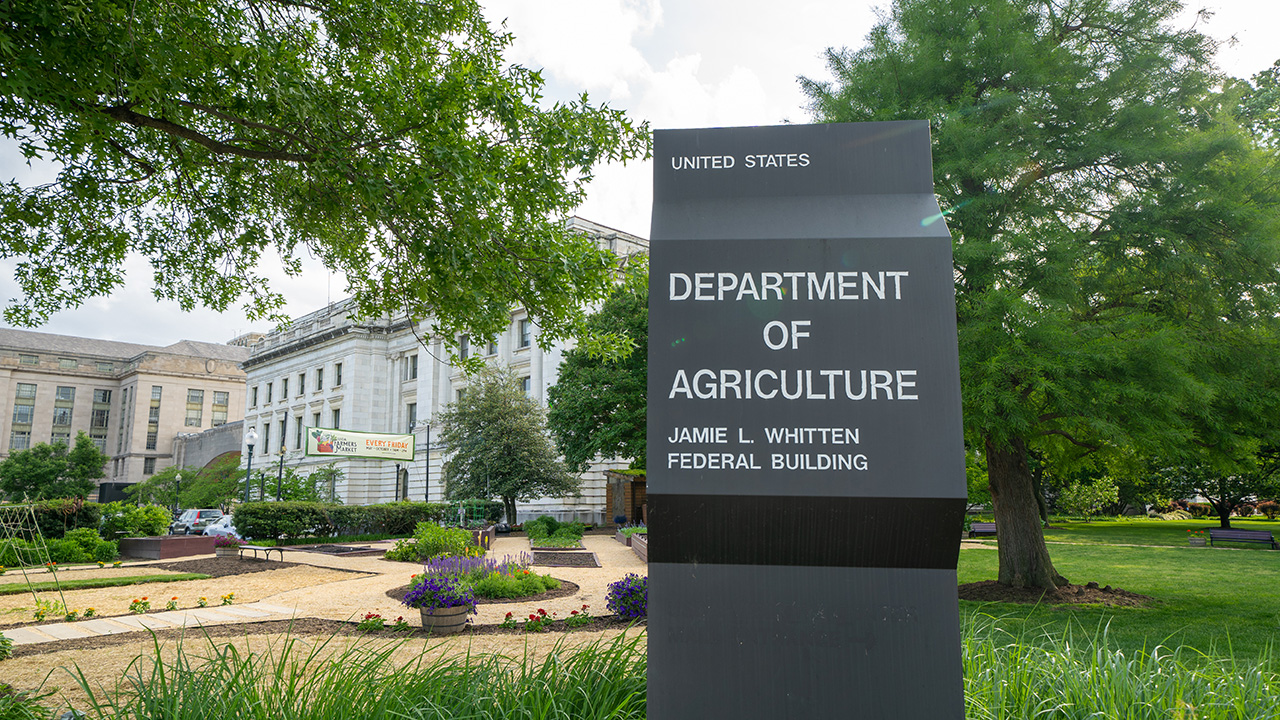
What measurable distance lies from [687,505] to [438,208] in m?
5.87

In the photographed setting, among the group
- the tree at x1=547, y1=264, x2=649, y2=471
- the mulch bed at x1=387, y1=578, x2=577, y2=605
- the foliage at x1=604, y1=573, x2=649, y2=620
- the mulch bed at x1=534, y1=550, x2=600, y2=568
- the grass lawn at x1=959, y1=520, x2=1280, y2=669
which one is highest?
the tree at x1=547, y1=264, x2=649, y2=471

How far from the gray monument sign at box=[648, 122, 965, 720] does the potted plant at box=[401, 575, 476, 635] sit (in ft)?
23.2

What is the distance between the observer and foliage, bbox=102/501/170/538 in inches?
931

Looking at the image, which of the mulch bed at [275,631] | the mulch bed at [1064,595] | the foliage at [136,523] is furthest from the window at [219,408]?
the mulch bed at [1064,595]

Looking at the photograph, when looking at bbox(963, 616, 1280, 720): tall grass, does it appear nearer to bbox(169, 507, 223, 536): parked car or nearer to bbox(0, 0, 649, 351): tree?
bbox(0, 0, 649, 351): tree

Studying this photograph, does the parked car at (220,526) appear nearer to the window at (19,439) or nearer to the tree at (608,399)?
the tree at (608,399)

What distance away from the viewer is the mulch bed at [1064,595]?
11492 millimetres

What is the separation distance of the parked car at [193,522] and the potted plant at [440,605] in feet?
111

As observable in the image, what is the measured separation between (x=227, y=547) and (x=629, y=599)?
17767 mm

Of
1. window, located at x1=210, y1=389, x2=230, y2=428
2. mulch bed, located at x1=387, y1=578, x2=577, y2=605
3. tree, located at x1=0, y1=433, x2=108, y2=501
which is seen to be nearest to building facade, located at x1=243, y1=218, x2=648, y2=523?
tree, located at x1=0, y1=433, x2=108, y2=501

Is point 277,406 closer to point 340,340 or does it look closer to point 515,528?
point 340,340

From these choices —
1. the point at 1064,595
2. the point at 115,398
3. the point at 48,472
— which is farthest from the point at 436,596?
the point at 115,398

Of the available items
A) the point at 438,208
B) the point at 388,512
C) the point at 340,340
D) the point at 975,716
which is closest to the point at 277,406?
the point at 340,340

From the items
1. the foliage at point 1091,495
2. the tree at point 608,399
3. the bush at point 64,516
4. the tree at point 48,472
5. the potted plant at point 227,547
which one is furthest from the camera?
the tree at point 48,472
